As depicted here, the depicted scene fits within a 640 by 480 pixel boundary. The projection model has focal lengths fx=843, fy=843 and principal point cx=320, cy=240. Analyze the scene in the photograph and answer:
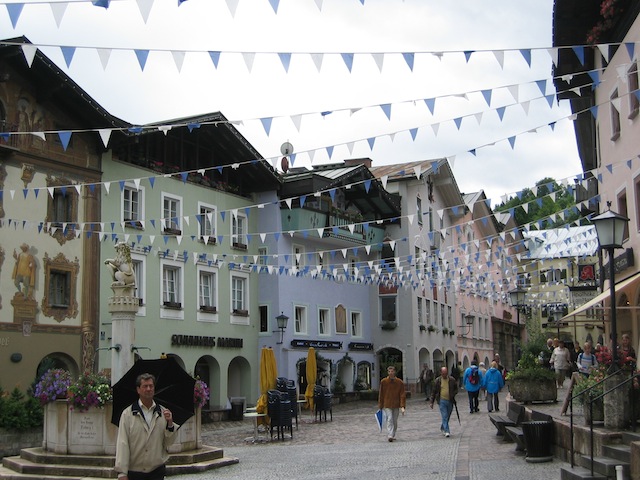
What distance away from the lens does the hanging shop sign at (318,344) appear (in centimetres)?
3972

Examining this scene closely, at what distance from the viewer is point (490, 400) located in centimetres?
2652

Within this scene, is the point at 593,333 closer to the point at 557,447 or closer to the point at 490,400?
the point at 490,400

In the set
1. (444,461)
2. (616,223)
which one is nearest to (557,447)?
(444,461)

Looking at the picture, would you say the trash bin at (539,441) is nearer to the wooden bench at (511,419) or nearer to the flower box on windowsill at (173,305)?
the wooden bench at (511,419)

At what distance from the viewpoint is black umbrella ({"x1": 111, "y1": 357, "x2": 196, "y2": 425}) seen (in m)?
11.0

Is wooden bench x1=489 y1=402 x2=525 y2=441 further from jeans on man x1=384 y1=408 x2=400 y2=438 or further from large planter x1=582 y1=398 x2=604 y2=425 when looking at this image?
large planter x1=582 y1=398 x2=604 y2=425

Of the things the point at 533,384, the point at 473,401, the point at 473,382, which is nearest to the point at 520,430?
the point at 533,384

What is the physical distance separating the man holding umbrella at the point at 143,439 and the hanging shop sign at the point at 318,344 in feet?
103

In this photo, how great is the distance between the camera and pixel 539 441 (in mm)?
14273

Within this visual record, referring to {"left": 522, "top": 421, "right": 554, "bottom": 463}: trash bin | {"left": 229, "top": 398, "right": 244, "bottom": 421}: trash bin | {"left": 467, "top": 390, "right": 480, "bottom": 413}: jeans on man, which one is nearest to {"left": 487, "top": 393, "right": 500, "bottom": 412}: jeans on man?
{"left": 467, "top": 390, "right": 480, "bottom": 413}: jeans on man

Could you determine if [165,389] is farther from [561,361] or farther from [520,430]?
[561,361]

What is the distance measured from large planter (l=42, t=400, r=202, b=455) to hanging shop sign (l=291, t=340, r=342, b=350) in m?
22.4

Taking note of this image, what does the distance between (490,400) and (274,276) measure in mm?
15145

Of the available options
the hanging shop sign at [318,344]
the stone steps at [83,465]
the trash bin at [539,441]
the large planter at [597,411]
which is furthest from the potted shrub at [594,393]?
the hanging shop sign at [318,344]
